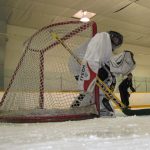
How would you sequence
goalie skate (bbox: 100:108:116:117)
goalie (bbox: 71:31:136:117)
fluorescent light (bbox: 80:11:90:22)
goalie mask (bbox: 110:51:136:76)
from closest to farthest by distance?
goalie (bbox: 71:31:136:117)
goalie skate (bbox: 100:108:116:117)
goalie mask (bbox: 110:51:136:76)
fluorescent light (bbox: 80:11:90:22)

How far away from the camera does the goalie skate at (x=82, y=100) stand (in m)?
2.26

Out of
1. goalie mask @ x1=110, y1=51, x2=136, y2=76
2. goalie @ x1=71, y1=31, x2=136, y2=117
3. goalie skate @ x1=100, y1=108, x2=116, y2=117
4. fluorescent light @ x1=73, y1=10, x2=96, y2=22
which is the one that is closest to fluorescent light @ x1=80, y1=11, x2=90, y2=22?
fluorescent light @ x1=73, y1=10, x2=96, y2=22

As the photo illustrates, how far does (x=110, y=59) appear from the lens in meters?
2.41

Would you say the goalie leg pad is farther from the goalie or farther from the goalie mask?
the goalie mask

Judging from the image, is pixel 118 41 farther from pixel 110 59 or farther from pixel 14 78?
pixel 14 78

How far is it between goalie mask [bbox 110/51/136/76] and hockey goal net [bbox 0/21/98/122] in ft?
1.02

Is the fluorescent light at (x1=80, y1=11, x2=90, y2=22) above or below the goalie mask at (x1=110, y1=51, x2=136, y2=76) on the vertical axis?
above

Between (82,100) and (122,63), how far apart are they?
548 millimetres

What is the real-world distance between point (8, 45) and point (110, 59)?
4.48 metres

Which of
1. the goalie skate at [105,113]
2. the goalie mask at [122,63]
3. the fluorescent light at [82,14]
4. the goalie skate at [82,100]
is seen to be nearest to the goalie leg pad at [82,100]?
the goalie skate at [82,100]

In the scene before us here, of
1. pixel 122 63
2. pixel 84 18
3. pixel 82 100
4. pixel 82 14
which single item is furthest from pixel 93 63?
pixel 82 14

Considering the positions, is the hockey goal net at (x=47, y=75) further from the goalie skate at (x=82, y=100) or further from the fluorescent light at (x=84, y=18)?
the fluorescent light at (x=84, y=18)

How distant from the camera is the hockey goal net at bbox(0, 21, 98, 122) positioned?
2368 mm

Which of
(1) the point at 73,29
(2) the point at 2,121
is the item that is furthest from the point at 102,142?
(1) the point at 73,29
